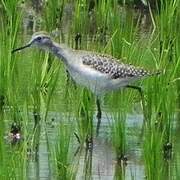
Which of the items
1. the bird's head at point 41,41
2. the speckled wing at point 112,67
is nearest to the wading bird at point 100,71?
the speckled wing at point 112,67

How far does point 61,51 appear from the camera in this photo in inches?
388

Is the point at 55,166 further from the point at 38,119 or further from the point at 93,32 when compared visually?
the point at 93,32

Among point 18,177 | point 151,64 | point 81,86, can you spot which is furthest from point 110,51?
point 18,177

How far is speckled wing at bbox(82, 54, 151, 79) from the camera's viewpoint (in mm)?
9555

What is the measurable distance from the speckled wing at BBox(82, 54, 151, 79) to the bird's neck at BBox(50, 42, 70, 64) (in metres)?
0.19

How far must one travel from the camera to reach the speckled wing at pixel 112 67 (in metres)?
9.55

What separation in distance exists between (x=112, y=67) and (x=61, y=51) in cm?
51

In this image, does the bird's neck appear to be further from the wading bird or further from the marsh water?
the marsh water

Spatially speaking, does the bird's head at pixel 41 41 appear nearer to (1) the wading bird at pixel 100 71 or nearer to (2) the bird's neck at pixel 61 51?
(2) the bird's neck at pixel 61 51

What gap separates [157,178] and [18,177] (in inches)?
34.6

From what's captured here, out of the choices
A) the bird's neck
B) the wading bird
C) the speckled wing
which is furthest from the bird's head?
the speckled wing

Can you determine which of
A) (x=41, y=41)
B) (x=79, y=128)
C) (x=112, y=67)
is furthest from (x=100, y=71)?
(x=79, y=128)

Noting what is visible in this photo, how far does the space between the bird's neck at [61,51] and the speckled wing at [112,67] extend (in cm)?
19

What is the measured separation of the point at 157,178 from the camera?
7.21 m
